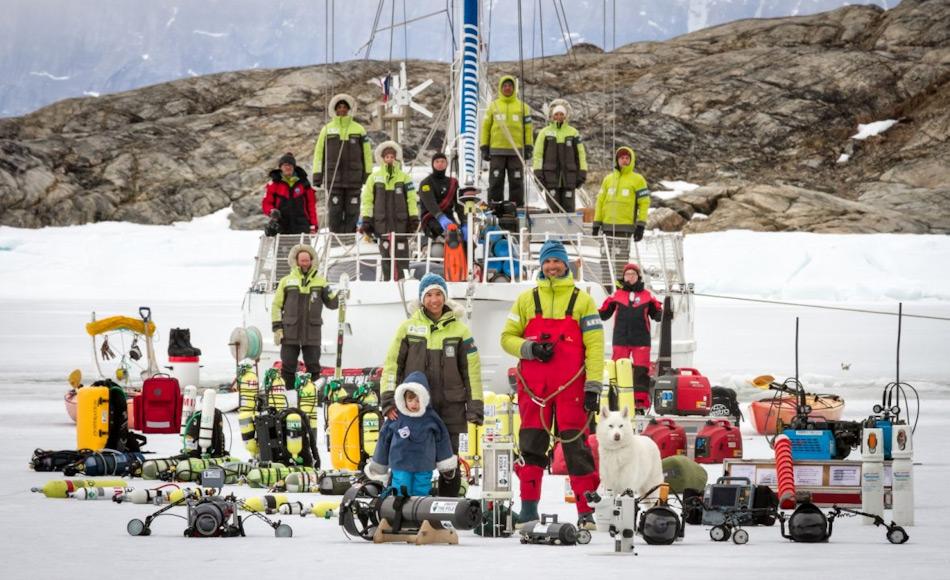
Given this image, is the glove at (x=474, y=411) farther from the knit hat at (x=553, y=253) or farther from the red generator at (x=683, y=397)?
the red generator at (x=683, y=397)

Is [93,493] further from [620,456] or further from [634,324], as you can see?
[634,324]

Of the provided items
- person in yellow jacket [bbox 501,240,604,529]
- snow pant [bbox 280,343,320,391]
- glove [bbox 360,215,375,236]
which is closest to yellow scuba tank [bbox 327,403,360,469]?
person in yellow jacket [bbox 501,240,604,529]

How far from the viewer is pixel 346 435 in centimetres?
1003

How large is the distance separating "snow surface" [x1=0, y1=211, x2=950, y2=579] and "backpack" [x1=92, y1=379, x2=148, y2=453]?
2.02 feet

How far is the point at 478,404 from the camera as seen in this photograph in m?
7.95

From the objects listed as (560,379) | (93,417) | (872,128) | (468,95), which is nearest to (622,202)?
(468,95)

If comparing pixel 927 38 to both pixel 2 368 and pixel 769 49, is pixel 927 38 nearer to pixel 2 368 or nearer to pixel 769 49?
pixel 769 49

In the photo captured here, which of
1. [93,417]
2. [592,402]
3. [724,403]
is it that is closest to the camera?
[592,402]

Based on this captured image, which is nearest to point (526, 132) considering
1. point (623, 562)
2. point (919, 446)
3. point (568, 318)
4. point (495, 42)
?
point (919, 446)

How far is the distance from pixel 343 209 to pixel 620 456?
34.5ft

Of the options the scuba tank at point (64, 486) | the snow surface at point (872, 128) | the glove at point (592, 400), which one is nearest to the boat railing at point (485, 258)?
the scuba tank at point (64, 486)

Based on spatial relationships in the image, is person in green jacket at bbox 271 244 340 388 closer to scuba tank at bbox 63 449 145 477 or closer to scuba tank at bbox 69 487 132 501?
scuba tank at bbox 63 449 145 477

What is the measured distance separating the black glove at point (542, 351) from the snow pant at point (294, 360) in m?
5.81

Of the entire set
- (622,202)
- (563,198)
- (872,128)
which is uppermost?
(872,128)
